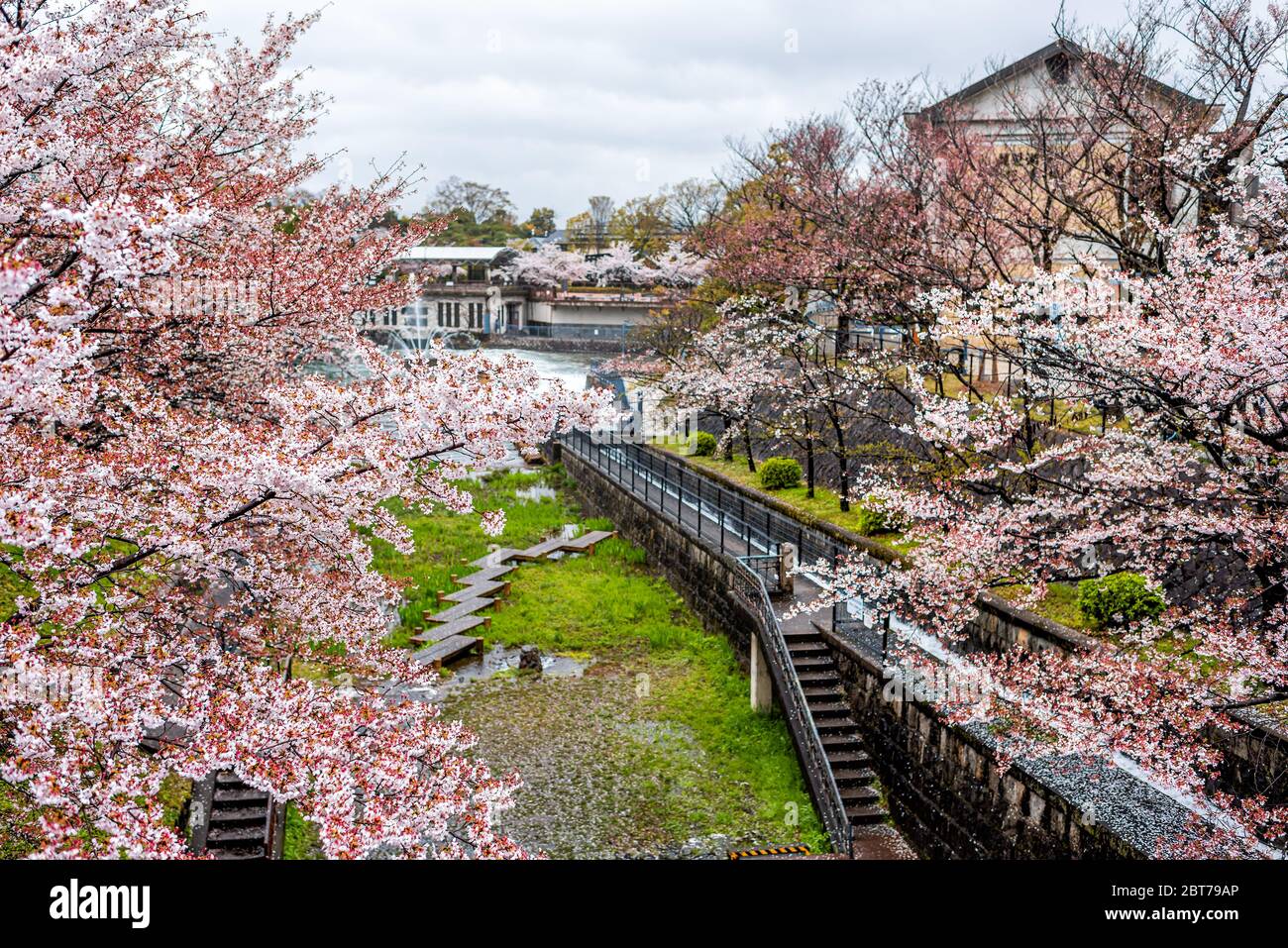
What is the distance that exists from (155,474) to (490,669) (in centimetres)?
1124

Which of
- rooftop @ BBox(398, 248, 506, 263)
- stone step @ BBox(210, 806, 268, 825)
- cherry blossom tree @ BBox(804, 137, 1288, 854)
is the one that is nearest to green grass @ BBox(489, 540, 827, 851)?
cherry blossom tree @ BBox(804, 137, 1288, 854)

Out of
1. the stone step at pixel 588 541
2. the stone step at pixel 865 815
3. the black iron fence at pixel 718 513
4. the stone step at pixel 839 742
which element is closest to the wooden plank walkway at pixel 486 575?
the stone step at pixel 588 541

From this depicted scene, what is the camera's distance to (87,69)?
5719 millimetres

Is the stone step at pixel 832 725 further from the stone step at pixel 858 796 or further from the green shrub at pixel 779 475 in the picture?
the green shrub at pixel 779 475

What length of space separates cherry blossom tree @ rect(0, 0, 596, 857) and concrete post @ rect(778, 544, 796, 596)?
791 centimetres

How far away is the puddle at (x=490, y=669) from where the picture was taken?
15.0 metres

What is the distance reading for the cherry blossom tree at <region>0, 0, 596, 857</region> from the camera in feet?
14.8

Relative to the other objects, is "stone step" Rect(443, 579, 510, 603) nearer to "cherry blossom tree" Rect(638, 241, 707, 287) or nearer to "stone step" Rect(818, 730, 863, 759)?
"stone step" Rect(818, 730, 863, 759)

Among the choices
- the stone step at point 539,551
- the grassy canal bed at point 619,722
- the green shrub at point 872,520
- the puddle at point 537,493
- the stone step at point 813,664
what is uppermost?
the green shrub at point 872,520

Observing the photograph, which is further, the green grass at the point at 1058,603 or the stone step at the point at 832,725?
the stone step at the point at 832,725

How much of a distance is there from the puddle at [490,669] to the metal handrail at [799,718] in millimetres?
3578

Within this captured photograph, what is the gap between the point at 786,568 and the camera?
15.2 meters

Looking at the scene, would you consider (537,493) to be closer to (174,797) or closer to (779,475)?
(779,475)
